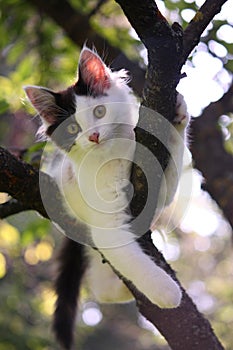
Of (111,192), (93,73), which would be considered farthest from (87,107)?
(111,192)

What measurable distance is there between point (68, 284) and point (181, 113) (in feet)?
3.38

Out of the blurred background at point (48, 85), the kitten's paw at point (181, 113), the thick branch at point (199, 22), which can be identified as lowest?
the blurred background at point (48, 85)

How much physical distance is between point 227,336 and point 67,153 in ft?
10.5

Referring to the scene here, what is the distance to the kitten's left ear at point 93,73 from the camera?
290 centimetres

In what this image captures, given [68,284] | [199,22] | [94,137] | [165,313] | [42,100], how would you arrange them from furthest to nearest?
1. [68,284]
2. [42,100]
3. [94,137]
4. [165,313]
5. [199,22]

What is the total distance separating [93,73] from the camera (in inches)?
116

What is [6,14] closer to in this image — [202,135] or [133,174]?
[202,135]

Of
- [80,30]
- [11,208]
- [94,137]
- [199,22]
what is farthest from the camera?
[80,30]

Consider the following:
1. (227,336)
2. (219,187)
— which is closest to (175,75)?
(219,187)

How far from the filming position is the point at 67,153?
2953mm

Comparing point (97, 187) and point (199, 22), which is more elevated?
point (199, 22)

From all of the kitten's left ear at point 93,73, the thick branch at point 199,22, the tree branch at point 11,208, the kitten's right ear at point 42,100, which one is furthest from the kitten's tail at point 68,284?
the thick branch at point 199,22

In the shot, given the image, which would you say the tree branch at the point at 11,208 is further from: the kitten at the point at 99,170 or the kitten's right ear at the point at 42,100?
the kitten's right ear at the point at 42,100

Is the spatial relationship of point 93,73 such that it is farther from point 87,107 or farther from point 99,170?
point 99,170
